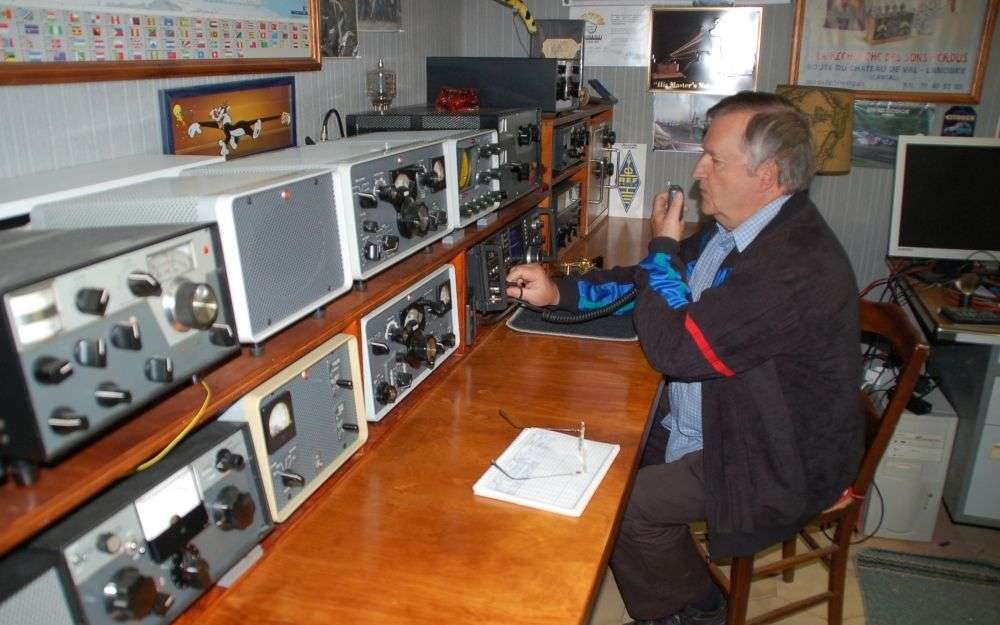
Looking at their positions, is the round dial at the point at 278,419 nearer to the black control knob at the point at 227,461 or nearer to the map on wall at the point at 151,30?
the black control knob at the point at 227,461

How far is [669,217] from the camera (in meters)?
1.95

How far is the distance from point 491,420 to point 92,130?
0.96m

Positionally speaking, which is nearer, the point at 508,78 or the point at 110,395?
the point at 110,395

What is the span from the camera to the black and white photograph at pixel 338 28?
2.09m

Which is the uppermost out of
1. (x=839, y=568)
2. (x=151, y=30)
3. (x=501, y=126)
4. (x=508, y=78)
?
(x=151, y=30)

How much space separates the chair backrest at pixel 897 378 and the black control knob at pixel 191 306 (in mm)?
1580

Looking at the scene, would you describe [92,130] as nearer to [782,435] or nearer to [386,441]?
[386,441]

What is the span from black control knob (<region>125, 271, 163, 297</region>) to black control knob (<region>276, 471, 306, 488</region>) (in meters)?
0.40

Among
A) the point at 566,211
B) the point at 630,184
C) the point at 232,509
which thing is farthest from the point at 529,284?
the point at 630,184

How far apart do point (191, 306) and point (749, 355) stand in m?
1.16

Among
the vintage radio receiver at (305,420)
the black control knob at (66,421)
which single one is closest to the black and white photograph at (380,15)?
the vintage radio receiver at (305,420)

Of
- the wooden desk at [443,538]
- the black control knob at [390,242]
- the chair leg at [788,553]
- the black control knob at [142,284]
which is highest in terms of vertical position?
the black control knob at [142,284]

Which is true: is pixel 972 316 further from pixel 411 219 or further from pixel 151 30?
pixel 151 30

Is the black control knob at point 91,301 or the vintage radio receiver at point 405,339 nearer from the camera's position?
the black control knob at point 91,301
